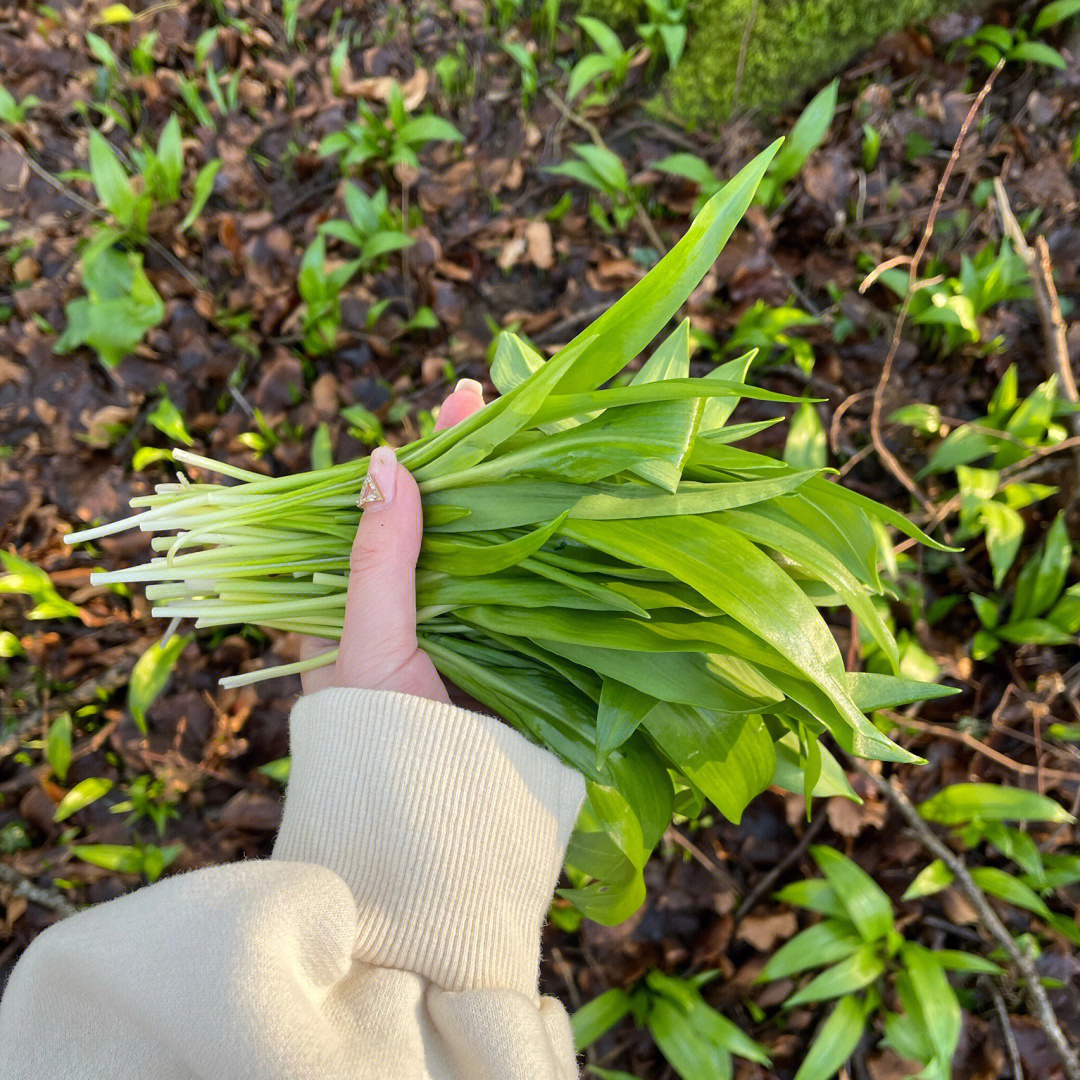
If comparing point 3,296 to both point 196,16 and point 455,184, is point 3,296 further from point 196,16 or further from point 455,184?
point 455,184

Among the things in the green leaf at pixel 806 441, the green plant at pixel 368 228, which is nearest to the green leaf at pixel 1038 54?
the green leaf at pixel 806 441

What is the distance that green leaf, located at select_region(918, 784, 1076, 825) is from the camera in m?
1.47

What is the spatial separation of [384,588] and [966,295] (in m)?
1.75

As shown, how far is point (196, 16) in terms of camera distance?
8.30ft

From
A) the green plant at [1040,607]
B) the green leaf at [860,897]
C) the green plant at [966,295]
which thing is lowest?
the green leaf at [860,897]

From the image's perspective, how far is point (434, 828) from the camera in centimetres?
98

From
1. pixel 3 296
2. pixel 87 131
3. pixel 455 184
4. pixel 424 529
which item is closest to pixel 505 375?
pixel 424 529

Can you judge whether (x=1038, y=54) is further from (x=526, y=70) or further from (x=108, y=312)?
(x=108, y=312)

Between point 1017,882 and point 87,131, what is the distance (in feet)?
11.9

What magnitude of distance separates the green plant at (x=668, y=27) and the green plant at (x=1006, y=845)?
224 cm

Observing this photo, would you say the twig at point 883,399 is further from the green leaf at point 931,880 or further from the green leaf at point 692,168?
the green leaf at point 931,880

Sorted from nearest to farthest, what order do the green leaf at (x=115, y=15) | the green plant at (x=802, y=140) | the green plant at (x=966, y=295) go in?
the green plant at (x=966, y=295) < the green plant at (x=802, y=140) < the green leaf at (x=115, y=15)

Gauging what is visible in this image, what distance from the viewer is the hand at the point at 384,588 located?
1.14 metres

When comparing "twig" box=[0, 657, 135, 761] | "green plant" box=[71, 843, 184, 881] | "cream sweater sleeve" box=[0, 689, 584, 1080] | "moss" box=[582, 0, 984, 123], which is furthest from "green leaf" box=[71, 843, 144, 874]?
"moss" box=[582, 0, 984, 123]
